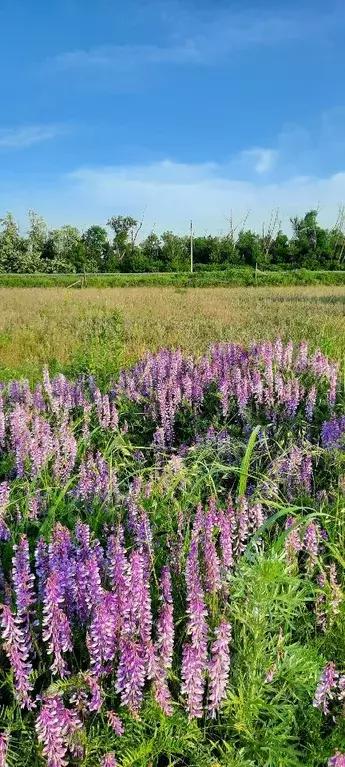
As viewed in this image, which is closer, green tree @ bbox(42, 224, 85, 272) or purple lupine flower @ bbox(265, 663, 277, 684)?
purple lupine flower @ bbox(265, 663, 277, 684)

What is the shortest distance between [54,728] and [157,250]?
65713 mm

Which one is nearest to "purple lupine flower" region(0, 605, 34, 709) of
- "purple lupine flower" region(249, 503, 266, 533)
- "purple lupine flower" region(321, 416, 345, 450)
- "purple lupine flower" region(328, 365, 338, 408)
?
"purple lupine flower" region(249, 503, 266, 533)

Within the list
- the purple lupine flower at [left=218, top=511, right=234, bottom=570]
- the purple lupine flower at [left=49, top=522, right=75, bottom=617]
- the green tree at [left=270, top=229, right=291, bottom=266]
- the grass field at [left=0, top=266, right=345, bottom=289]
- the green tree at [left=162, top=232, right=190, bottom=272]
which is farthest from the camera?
the green tree at [left=270, top=229, right=291, bottom=266]

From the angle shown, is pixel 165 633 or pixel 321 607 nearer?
pixel 165 633

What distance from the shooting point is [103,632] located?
1.74 m

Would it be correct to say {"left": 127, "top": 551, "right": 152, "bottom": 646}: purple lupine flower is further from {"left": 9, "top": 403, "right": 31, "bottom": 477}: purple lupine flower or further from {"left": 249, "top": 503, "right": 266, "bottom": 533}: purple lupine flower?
{"left": 9, "top": 403, "right": 31, "bottom": 477}: purple lupine flower

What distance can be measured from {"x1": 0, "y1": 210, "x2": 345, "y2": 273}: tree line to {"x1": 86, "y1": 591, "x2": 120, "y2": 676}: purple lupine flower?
54435mm

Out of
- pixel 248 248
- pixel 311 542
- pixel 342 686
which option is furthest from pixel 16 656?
pixel 248 248

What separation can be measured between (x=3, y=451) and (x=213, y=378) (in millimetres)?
1981

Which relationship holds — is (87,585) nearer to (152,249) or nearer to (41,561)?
(41,561)

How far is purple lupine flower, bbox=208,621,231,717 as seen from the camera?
5.68 ft

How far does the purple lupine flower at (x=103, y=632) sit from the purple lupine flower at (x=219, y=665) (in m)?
0.31

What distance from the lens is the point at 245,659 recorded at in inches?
77.0

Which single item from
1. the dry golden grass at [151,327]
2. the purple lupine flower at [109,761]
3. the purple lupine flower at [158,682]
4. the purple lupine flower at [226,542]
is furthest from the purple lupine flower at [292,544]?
the dry golden grass at [151,327]
